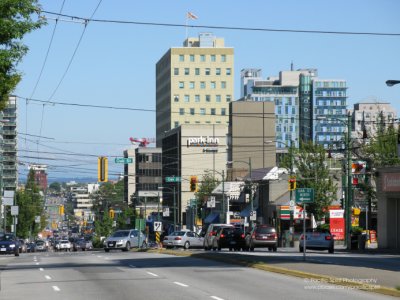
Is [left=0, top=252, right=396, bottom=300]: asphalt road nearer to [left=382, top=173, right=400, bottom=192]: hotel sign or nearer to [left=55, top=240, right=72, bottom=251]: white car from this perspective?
[left=382, top=173, right=400, bottom=192]: hotel sign

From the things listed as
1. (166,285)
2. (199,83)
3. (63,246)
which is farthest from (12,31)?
(199,83)

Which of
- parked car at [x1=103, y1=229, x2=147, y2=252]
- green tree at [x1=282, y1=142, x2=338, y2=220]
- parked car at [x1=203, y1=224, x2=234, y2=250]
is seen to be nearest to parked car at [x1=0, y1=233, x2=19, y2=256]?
parked car at [x1=103, y1=229, x2=147, y2=252]

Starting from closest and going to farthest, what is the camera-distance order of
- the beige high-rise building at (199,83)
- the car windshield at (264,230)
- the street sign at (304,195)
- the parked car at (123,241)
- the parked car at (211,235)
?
the street sign at (304,195) → the car windshield at (264,230) → the parked car at (211,235) → the parked car at (123,241) → the beige high-rise building at (199,83)

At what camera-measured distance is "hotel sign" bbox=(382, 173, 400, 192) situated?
6059 cm

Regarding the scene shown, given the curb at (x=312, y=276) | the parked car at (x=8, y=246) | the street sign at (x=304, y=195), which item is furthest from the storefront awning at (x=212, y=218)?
the street sign at (x=304, y=195)

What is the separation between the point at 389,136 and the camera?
3083 inches

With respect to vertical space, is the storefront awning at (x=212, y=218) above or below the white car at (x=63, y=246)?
above

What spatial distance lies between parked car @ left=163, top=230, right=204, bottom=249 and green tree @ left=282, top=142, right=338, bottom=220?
616 inches

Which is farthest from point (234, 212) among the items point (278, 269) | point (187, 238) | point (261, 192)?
point (278, 269)

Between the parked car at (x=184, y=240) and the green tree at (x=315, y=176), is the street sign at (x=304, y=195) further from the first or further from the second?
the green tree at (x=315, y=176)

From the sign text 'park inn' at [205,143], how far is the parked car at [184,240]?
262 feet

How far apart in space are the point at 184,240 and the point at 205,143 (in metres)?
82.9

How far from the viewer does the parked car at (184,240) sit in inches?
2680

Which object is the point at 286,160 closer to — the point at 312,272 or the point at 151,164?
the point at 312,272
